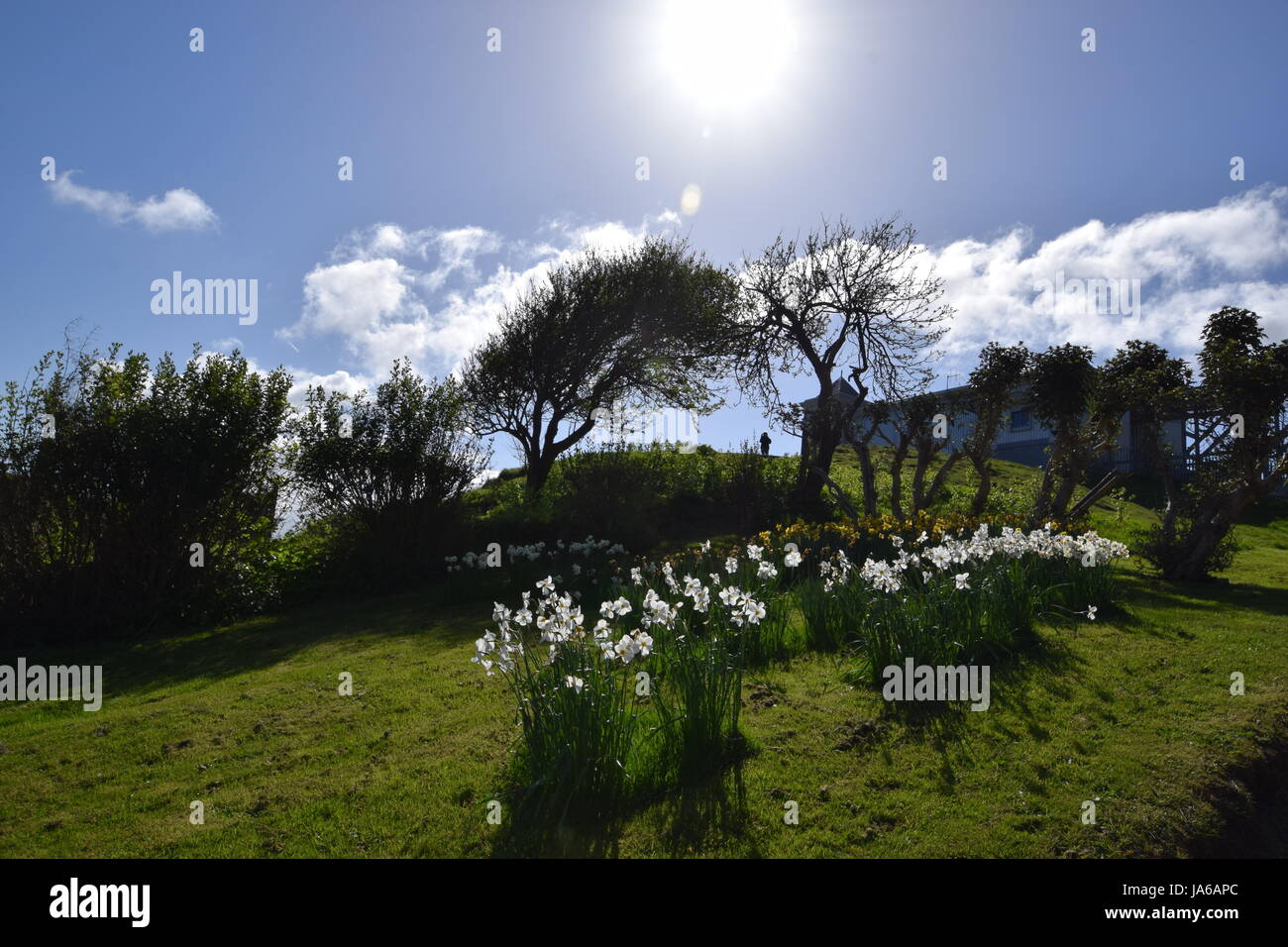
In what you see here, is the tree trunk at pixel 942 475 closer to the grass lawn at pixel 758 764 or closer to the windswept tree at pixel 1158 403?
the windswept tree at pixel 1158 403

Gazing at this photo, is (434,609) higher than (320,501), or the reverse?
(320,501)

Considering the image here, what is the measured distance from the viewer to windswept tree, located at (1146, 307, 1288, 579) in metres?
9.66

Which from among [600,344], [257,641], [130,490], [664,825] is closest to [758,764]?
[664,825]

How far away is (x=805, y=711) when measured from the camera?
522 cm

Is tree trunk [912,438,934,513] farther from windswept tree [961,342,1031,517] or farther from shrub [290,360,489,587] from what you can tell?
shrub [290,360,489,587]

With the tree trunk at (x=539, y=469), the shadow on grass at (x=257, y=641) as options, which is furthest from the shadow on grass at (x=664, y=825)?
the tree trunk at (x=539, y=469)

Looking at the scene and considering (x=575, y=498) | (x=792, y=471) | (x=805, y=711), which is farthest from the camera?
(x=792, y=471)

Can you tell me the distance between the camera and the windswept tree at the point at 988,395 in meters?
12.8


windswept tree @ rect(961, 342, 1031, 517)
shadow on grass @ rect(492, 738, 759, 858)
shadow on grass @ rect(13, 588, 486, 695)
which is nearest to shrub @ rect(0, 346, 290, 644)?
shadow on grass @ rect(13, 588, 486, 695)

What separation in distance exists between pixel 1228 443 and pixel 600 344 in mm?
14198

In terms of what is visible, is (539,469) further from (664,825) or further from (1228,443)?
(664,825)
